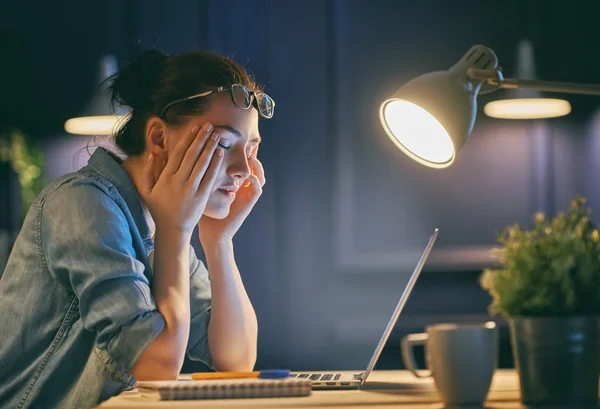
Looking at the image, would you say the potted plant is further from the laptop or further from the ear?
the ear

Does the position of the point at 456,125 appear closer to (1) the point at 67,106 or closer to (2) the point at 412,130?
(2) the point at 412,130

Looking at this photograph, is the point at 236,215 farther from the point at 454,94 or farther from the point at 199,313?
the point at 454,94

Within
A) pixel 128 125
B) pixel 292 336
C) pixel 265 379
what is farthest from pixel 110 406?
pixel 292 336

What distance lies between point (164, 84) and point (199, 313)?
1.69ft

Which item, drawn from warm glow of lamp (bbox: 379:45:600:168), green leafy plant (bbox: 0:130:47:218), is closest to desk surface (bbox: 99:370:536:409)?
warm glow of lamp (bbox: 379:45:600:168)

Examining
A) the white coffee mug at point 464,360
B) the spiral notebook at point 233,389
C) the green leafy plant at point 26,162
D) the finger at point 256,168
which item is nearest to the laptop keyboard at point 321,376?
the spiral notebook at point 233,389

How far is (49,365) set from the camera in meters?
1.65

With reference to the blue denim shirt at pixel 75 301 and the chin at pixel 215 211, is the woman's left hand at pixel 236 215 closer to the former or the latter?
the chin at pixel 215 211

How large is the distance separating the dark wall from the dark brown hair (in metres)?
1.42

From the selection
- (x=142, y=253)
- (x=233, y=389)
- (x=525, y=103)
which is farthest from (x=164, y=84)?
(x=525, y=103)

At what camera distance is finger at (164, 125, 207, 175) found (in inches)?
73.0

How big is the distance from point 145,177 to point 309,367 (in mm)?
1696

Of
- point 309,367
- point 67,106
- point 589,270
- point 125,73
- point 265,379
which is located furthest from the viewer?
point 67,106

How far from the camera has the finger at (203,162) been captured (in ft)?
6.00
